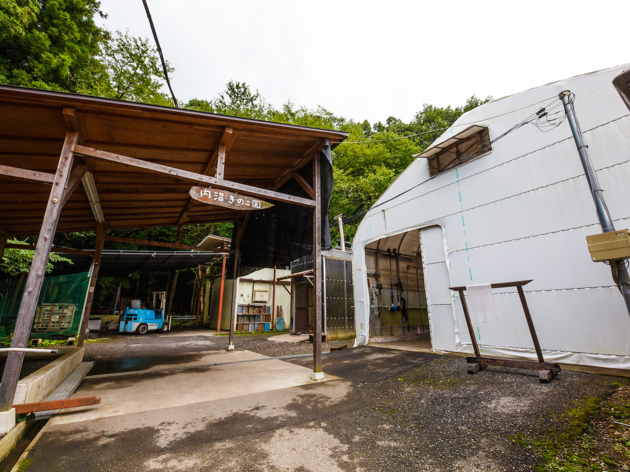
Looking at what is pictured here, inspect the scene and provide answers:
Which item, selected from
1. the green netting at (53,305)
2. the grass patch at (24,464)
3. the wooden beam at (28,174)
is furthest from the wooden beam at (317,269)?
the green netting at (53,305)

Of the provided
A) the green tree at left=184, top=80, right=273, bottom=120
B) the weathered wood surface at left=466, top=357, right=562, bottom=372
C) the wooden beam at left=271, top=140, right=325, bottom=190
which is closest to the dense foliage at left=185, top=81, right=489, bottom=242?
the green tree at left=184, top=80, right=273, bottom=120

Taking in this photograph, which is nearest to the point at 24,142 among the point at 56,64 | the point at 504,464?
the point at 504,464

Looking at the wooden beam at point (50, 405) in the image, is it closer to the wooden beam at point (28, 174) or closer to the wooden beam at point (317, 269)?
A: the wooden beam at point (28, 174)

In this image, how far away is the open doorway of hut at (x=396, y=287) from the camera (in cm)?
972

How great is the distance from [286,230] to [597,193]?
594cm

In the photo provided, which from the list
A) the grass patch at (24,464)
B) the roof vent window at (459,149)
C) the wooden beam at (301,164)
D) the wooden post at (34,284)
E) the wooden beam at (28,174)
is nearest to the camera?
the grass patch at (24,464)

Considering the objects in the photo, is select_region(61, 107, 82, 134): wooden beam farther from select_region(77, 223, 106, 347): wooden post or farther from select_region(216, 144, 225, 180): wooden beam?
select_region(77, 223, 106, 347): wooden post

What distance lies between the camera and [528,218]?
217 inches

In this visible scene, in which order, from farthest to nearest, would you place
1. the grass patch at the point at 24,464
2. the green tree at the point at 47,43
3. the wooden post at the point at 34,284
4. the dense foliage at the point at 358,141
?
the dense foliage at the point at 358,141 < the green tree at the point at 47,43 < the wooden post at the point at 34,284 < the grass patch at the point at 24,464

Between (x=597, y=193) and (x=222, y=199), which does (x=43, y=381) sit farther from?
(x=597, y=193)

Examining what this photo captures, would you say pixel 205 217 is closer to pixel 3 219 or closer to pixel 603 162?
pixel 3 219

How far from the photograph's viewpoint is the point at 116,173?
493 cm

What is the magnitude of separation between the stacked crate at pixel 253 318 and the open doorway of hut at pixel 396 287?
325 inches

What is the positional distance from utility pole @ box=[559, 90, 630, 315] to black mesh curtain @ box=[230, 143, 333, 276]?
4253 mm
